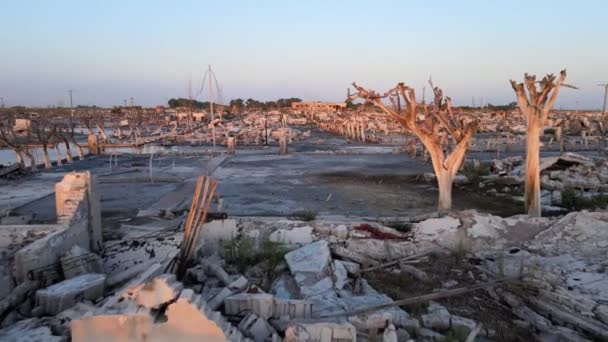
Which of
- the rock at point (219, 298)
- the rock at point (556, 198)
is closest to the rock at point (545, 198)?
the rock at point (556, 198)

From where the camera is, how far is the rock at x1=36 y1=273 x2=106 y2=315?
617cm

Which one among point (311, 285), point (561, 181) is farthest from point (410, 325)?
point (561, 181)

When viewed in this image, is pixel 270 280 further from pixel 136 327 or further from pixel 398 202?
pixel 398 202

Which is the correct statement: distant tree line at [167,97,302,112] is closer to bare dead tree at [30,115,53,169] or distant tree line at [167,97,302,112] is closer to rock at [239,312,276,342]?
bare dead tree at [30,115,53,169]

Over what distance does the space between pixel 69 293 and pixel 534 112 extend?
9.89m

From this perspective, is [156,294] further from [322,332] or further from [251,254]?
[251,254]

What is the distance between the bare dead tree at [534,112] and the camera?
33.6ft

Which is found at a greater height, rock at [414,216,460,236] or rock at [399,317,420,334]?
rock at [414,216,460,236]

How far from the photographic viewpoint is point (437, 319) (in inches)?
241

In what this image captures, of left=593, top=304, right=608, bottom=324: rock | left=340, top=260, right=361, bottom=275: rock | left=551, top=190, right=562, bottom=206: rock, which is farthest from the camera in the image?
left=551, top=190, right=562, bottom=206: rock

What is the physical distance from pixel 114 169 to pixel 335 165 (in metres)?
10.2

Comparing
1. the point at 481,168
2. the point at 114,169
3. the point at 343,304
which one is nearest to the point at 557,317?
the point at 343,304

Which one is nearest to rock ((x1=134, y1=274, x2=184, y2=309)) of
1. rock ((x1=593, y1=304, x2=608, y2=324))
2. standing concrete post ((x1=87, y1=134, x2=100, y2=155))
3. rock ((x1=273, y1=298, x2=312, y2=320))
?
rock ((x1=273, y1=298, x2=312, y2=320))

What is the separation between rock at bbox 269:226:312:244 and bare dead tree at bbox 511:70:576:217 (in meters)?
5.37
